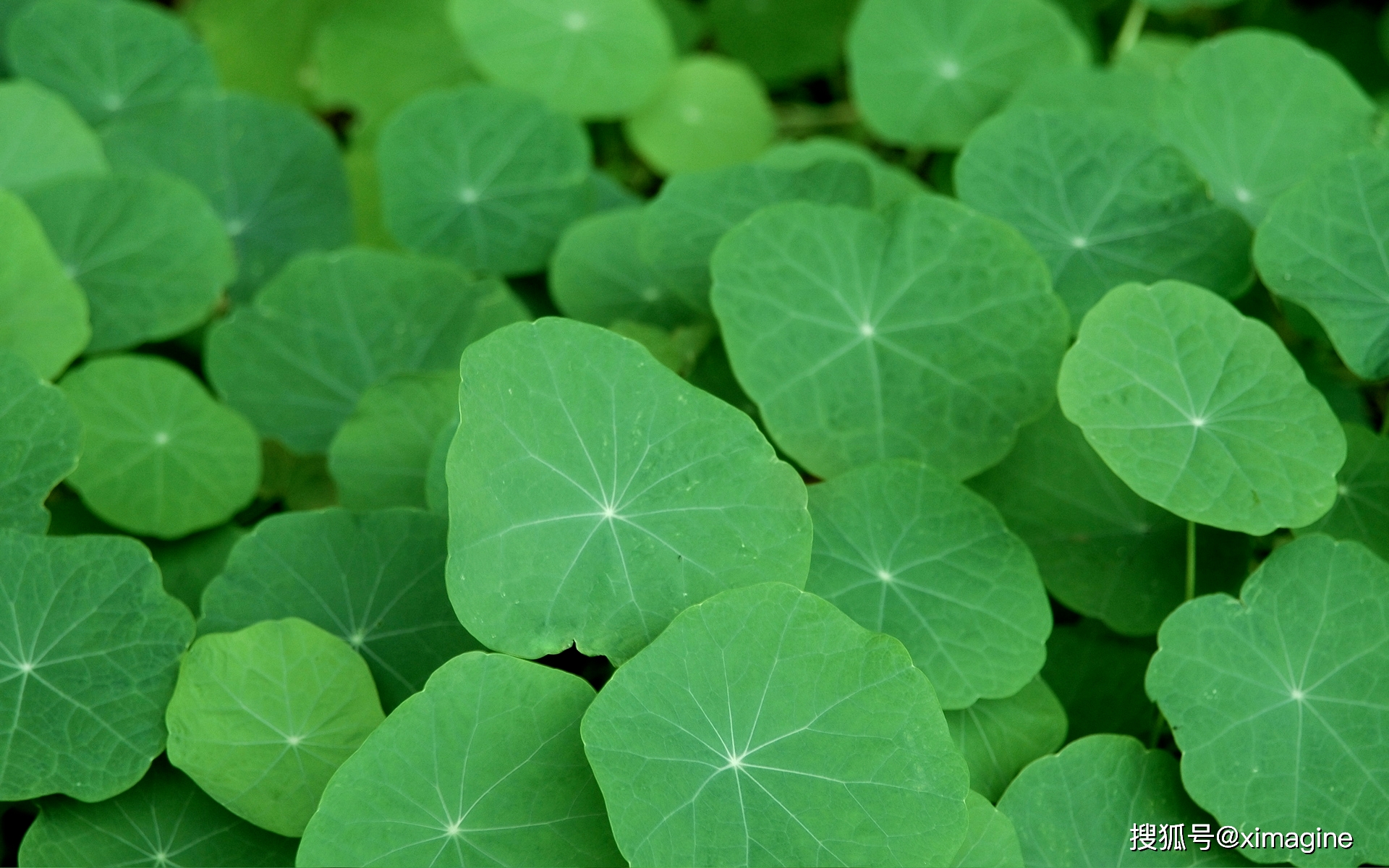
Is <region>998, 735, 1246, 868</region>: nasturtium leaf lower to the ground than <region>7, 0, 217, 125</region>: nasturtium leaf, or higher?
lower

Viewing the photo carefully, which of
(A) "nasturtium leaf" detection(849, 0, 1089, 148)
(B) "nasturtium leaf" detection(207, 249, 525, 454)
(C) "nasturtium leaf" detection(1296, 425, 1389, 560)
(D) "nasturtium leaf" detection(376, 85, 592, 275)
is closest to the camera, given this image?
(C) "nasturtium leaf" detection(1296, 425, 1389, 560)

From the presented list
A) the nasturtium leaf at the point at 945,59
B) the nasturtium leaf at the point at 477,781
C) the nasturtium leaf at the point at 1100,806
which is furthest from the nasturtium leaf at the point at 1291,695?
the nasturtium leaf at the point at 945,59

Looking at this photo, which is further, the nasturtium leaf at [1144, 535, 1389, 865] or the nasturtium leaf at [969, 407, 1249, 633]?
the nasturtium leaf at [969, 407, 1249, 633]

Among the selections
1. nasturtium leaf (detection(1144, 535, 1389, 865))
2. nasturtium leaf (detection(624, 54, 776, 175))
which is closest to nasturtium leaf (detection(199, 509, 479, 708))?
nasturtium leaf (detection(1144, 535, 1389, 865))

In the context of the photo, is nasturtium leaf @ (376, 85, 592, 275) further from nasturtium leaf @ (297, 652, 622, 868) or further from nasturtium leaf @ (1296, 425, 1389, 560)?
nasturtium leaf @ (1296, 425, 1389, 560)

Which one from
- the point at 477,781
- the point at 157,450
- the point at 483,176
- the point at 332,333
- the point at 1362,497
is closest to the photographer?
the point at 477,781

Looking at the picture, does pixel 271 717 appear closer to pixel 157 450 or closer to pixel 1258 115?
pixel 157 450

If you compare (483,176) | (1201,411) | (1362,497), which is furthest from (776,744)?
(483,176)
